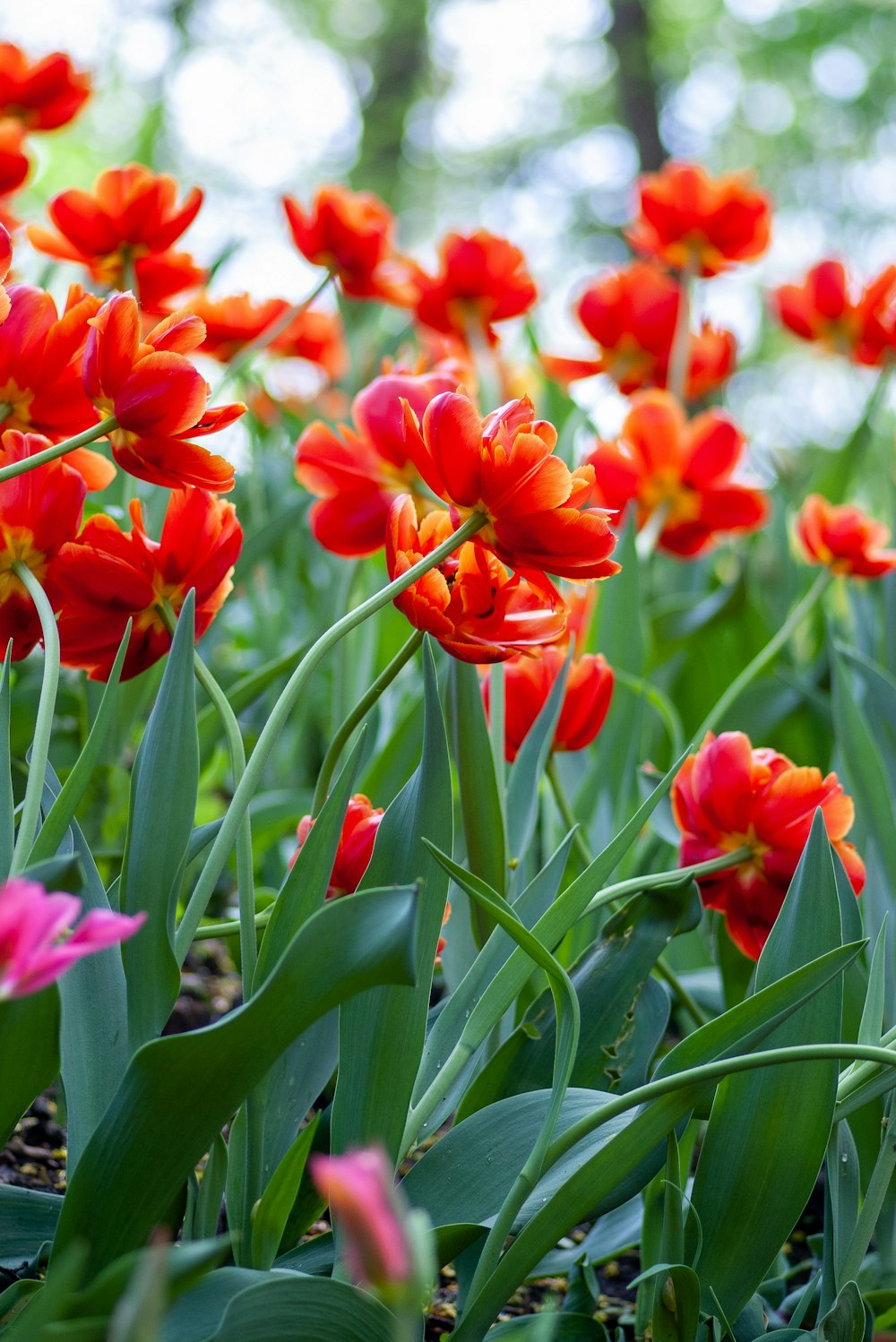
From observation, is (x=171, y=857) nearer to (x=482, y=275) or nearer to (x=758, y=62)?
(x=482, y=275)

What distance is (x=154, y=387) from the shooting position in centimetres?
49

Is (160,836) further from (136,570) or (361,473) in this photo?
(361,473)

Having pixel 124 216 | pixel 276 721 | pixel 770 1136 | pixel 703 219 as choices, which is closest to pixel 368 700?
pixel 276 721

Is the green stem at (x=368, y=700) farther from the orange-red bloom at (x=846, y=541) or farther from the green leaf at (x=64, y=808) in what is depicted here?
the orange-red bloom at (x=846, y=541)

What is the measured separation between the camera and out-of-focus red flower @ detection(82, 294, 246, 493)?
0.50 m

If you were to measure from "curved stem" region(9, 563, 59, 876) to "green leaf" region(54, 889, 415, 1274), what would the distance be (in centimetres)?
10

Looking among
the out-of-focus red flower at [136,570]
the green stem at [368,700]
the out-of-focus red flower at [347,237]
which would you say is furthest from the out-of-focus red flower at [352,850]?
the out-of-focus red flower at [347,237]

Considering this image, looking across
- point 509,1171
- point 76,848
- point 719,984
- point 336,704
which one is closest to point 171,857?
point 76,848

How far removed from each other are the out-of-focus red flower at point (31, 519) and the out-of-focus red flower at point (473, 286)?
81 centimetres

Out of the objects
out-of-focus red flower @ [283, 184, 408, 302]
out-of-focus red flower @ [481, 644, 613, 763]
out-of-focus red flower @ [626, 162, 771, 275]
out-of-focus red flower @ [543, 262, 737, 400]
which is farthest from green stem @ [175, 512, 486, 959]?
out-of-focus red flower @ [626, 162, 771, 275]

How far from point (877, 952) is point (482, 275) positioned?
0.94 meters

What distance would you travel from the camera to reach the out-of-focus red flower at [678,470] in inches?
44.5

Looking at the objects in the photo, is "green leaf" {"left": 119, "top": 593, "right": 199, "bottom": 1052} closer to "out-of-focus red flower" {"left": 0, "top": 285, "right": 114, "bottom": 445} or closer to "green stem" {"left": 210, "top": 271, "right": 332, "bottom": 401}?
"out-of-focus red flower" {"left": 0, "top": 285, "right": 114, "bottom": 445}

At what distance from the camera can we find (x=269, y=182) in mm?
9570
